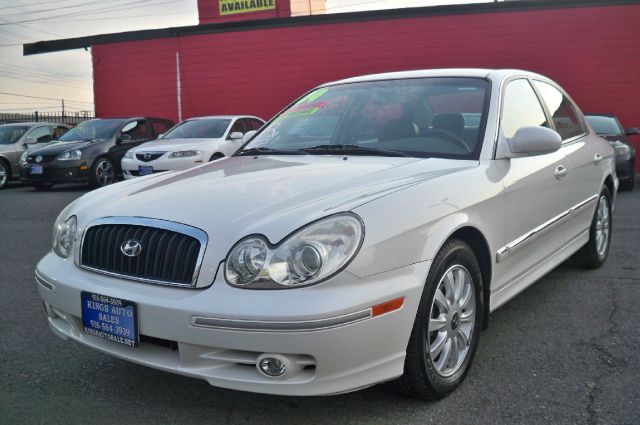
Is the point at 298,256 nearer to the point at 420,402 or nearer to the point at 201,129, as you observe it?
the point at 420,402

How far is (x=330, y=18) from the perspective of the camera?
1608cm

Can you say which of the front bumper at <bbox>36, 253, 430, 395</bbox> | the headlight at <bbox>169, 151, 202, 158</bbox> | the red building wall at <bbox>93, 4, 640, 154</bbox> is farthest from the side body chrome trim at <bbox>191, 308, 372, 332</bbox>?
the red building wall at <bbox>93, 4, 640, 154</bbox>

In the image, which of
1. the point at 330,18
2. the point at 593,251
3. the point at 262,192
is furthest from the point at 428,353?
the point at 330,18

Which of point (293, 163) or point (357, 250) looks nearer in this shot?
point (357, 250)

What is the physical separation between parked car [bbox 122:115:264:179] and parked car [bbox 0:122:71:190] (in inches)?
139

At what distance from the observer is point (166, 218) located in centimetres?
255

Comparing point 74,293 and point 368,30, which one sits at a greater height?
point 368,30

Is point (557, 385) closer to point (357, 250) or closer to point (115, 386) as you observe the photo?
point (357, 250)

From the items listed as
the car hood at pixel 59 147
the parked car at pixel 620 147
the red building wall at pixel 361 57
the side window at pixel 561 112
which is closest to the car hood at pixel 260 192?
the side window at pixel 561 112

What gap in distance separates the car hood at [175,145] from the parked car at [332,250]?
23.5 ft

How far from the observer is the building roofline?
14609mm

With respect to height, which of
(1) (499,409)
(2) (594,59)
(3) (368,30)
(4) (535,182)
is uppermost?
(3) (368,30)

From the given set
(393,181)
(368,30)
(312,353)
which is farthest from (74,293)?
(368,30)

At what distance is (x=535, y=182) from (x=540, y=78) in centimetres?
124
